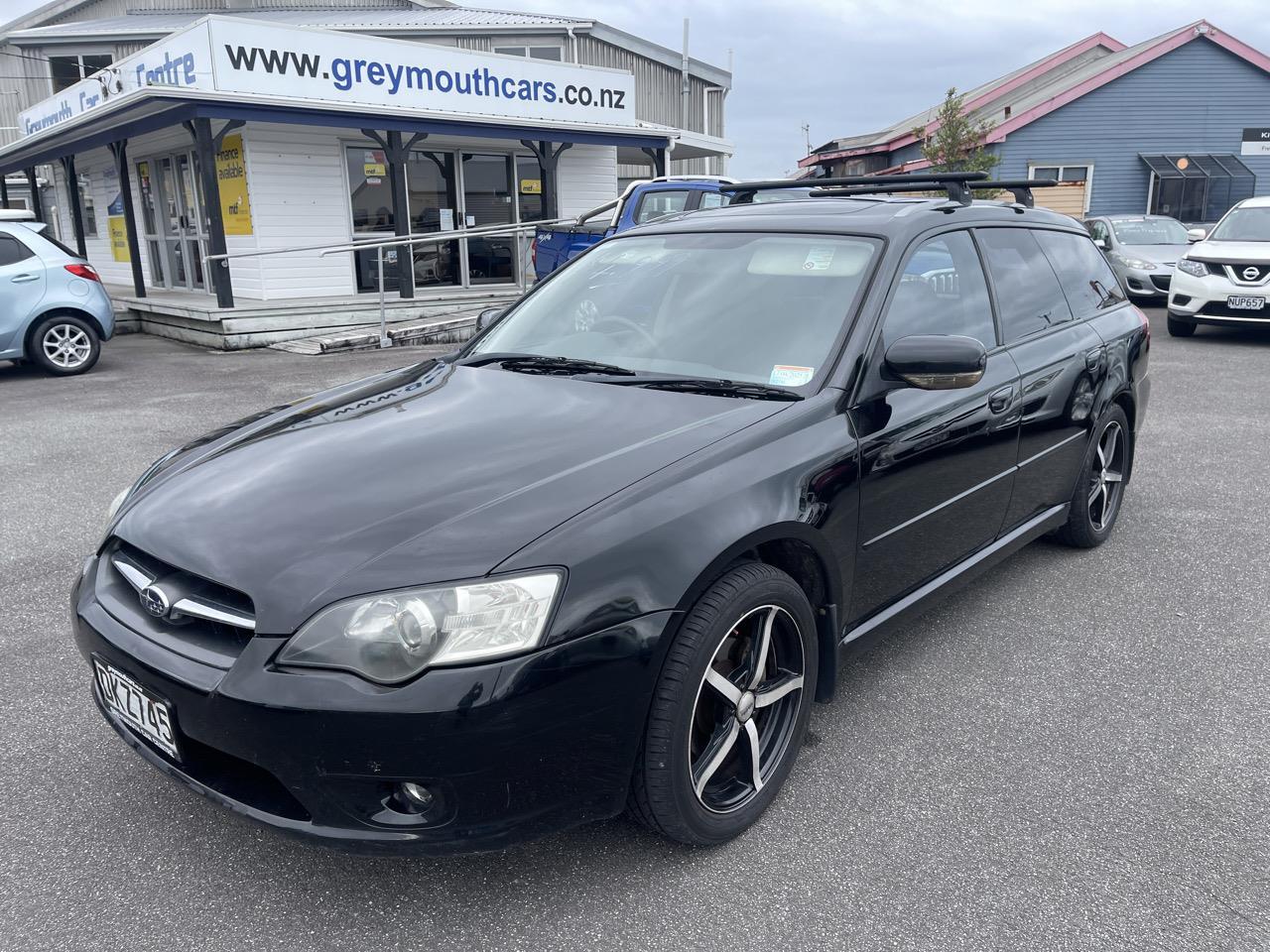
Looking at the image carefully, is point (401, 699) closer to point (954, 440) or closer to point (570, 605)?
point (570, 605)

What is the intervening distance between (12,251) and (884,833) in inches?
412

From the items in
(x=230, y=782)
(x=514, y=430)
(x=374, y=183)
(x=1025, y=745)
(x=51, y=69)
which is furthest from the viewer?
(x=51, y=69)

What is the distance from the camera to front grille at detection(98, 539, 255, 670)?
207cm

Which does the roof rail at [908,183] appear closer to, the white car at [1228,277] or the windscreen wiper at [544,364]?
the windscreen wiper at [544,364]

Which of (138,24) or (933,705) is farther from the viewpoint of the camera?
(138,24)

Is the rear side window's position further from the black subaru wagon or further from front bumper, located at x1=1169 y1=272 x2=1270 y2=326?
front bumper, located at x1=1169 y1=272 x2=1270 y2=326

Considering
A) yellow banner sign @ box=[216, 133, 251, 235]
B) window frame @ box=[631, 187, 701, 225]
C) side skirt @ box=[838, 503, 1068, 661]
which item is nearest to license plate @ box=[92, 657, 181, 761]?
side skirt @ box=[838, 503, 1068, 661]

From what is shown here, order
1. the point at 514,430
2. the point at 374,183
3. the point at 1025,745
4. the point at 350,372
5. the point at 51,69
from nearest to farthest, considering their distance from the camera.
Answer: the point at 514,430, the point at 1025,745, the point at 350,372, the point at 374,183, the point at 51,69

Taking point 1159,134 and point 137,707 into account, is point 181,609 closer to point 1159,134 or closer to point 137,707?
point 137,707

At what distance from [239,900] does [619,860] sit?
0.90 meters

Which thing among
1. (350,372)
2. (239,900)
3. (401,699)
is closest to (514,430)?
(401,699)

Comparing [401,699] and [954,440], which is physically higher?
[954,440]

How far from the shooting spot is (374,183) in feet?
50.9

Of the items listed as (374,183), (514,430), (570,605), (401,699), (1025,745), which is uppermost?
(374,183)
